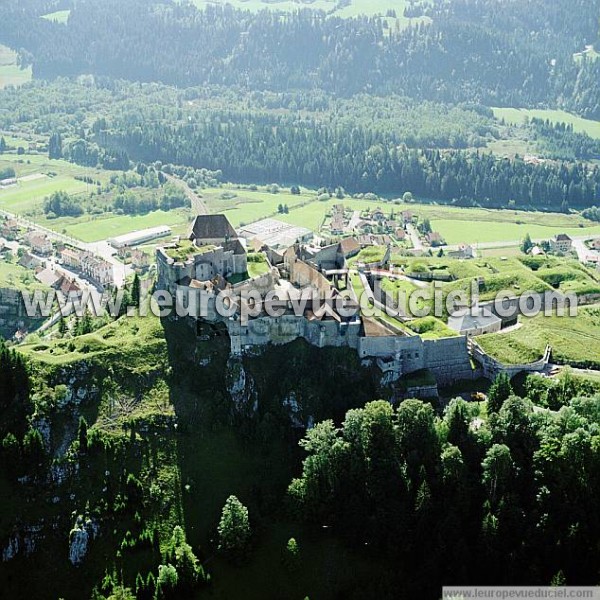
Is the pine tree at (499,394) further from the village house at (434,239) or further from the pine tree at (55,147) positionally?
the pine tree at (55,147)

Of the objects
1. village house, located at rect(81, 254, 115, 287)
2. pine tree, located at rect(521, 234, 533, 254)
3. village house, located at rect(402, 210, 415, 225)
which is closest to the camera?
village house, located at rect(81, 254, 115, 287)

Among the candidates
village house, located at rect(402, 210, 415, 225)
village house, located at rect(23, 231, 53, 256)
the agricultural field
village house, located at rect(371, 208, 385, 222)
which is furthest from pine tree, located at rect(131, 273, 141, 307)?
village house, located at rect(402, 210, 415, 225)

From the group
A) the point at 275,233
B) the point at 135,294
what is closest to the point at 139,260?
the point at 275,233

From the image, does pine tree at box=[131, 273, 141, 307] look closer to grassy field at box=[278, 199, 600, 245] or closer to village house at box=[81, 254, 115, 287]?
village house at box=[81, 254, 115, 287]

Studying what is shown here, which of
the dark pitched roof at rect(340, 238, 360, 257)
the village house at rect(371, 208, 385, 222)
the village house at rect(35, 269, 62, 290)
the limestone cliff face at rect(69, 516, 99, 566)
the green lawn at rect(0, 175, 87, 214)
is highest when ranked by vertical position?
the dark pitched roof at rect(340, 238, 360, 257)

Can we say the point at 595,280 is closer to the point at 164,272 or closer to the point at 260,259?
the point at 260,259

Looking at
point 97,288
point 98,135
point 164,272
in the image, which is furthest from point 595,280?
point 98,135


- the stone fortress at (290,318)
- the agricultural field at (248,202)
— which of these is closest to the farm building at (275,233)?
the agricultural field at (248,202)
